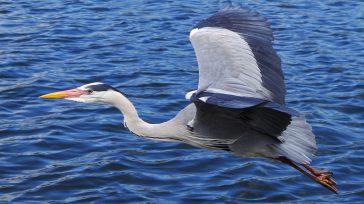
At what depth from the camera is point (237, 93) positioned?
24.5ft

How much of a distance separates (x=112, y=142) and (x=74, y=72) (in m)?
2.51

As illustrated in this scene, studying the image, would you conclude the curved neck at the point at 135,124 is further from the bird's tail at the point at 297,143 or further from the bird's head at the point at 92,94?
the bird's tail at the point at 297,143

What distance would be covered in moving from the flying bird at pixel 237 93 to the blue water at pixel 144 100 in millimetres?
1356

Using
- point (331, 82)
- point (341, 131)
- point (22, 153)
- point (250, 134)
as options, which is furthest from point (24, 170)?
point (331, 82)

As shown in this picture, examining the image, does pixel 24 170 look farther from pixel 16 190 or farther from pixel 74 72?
pixel 74 72

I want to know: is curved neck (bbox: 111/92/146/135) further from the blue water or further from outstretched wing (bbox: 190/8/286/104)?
the blue water

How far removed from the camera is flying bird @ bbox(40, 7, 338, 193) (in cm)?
778

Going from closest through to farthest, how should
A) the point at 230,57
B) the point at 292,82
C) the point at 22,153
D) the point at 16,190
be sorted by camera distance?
the point at 230,57
the point at 16,190
the point at 22,153
the point at 292,82

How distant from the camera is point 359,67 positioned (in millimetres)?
13461

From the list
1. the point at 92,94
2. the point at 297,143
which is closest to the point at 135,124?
the point at 92,94

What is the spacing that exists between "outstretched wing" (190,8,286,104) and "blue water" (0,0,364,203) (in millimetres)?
1941

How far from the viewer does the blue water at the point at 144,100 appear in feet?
32.2

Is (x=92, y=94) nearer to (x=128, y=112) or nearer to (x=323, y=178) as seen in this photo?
(x=128, y=112)

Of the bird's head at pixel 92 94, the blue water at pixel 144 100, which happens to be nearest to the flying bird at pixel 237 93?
the bird's head at pixel 92 94
